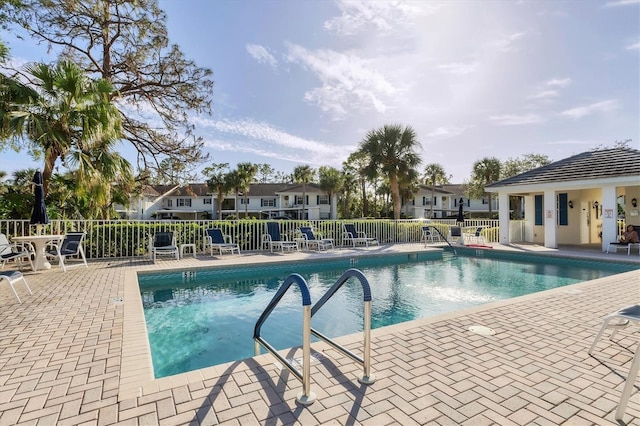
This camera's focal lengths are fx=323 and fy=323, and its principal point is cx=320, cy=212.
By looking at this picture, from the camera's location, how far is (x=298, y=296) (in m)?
7.23

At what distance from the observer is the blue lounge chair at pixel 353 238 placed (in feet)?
47.9

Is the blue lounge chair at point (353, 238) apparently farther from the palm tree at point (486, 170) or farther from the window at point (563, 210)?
the palm tree at point (486, 170)

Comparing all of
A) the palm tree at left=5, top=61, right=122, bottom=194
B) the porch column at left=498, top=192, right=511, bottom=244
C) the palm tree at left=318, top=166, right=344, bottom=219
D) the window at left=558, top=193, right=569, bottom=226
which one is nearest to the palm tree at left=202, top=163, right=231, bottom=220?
the palm tree at left=318, top=166, right=344, bottom=219

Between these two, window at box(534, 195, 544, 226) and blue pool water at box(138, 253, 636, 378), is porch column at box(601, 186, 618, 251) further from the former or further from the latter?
window at box(534, 195, 544, 226)

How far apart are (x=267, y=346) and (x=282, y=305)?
3.14 meters

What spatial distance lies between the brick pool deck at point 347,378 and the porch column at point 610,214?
10.7 metres

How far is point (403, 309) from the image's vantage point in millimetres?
6496

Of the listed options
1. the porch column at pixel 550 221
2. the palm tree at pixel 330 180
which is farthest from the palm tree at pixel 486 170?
the porch column at pixel 550 221

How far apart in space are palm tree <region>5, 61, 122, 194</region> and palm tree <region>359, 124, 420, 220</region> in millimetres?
15905

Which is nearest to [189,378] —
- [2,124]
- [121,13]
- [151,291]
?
[151,291]

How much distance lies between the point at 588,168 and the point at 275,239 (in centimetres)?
1357

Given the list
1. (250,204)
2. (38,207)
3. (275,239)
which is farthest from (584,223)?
(250,204)

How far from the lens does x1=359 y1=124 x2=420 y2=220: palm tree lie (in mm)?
21688

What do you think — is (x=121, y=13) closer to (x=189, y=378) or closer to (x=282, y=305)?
(x=282, y=305)
